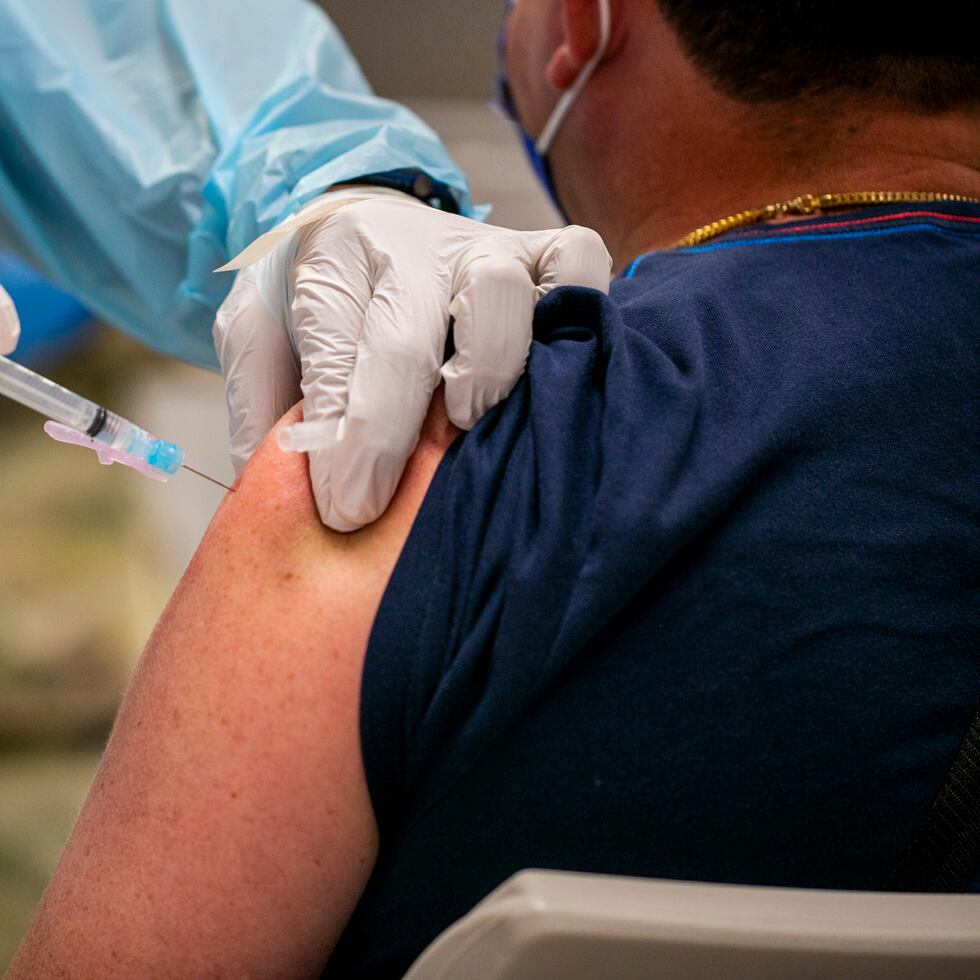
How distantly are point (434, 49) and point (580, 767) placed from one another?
1932mm

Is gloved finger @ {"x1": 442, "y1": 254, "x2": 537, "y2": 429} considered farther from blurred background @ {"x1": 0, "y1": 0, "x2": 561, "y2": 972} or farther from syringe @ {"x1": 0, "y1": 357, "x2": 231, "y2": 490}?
blurred background @ {"x1": 0, "y1": 0, "x2": 561, "y2": 972}

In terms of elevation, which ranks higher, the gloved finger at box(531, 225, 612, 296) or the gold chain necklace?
the gloved finger at box(531, 225, 612, 296)

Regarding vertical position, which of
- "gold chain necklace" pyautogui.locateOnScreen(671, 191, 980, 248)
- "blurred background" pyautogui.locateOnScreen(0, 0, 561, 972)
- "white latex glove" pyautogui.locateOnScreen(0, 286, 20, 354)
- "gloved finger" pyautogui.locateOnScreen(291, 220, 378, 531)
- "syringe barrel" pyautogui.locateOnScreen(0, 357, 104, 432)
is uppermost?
"white latex glove" pyautogui.locateOnScreen(0, 286, 20, 354)

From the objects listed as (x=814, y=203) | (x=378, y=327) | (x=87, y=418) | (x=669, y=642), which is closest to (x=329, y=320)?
(x=378, y=327)

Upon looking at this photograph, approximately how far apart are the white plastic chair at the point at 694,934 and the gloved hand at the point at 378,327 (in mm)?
329

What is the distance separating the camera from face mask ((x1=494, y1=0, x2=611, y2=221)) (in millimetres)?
1271

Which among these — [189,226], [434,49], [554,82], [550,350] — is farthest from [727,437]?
[434,49]

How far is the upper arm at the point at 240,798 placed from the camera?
2.39 feet

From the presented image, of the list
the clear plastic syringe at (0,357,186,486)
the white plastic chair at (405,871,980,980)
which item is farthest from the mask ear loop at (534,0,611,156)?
the white plastic chair at (405,871,980,980)

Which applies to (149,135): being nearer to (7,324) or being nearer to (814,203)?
(7,324)

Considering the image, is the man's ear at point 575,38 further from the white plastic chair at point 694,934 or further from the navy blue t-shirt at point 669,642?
the white plastic chair at point 694,934

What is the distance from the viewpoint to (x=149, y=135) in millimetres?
1546

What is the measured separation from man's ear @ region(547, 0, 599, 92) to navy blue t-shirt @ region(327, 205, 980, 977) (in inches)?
25.9

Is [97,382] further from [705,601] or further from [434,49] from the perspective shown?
[705,601]
